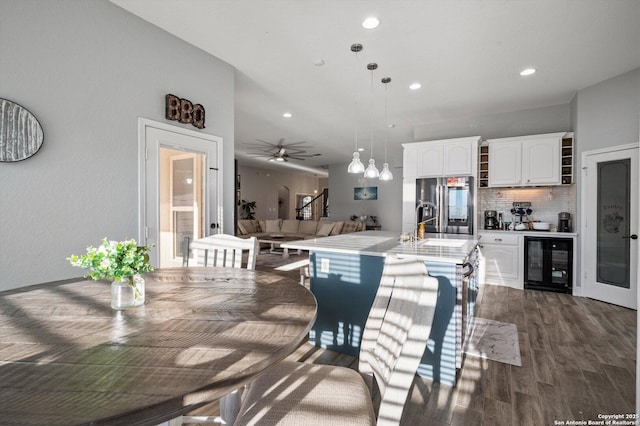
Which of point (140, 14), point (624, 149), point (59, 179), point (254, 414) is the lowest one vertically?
point (254, 414)

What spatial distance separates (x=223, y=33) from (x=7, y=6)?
1522 mm

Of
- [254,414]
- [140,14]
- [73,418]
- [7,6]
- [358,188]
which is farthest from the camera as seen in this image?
[358,188]

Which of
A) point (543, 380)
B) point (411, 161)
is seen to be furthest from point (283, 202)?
point (543, 380)

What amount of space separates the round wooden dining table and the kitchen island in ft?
3.89

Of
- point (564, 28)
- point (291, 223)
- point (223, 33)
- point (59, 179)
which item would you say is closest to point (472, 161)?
point (564, 28)

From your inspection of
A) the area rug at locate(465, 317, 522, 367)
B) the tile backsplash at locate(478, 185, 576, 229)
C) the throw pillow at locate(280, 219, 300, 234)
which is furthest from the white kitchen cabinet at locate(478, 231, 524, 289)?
the throw pillow at locate(280, 219, 300, 234)

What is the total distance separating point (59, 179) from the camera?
2246 millimetres

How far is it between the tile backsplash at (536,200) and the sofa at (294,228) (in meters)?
3.68

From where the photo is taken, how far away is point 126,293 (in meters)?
1.15

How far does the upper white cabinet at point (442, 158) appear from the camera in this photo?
16.5 feet

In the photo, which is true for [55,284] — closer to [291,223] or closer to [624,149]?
[624,149]

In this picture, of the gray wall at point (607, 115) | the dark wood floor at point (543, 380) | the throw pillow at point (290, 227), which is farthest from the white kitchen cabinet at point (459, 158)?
the throw pillow at point (290, 227)

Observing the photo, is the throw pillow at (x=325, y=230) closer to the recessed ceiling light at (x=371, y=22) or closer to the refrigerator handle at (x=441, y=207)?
the refrigerator handle at (x=441, y=207)

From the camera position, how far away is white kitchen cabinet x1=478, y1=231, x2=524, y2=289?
4.77 meters
